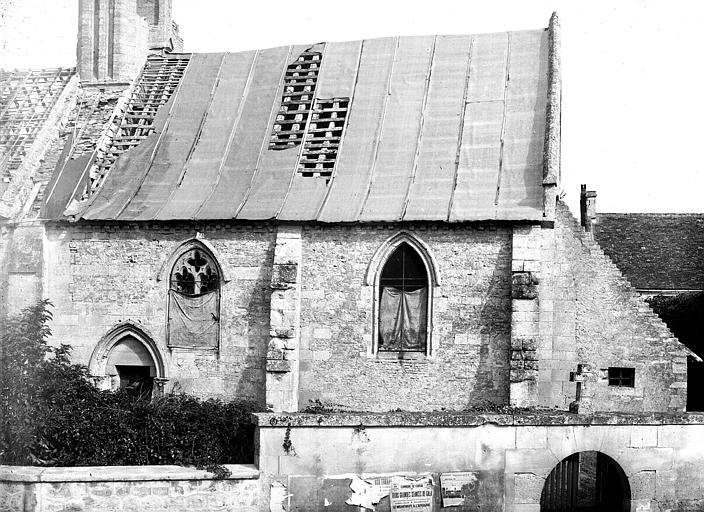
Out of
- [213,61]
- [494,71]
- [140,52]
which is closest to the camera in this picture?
[494,71]

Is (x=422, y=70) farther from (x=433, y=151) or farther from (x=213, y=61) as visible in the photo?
(x=213, y=61)

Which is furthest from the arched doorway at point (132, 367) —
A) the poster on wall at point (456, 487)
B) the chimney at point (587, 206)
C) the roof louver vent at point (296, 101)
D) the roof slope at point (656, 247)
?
the roof slope at point (656, 247)

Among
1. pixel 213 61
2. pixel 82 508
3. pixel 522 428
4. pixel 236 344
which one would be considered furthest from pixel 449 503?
pixel 213 61

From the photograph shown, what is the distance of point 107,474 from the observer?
45.2 ft

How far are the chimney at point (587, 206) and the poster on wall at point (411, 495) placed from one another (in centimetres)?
2475

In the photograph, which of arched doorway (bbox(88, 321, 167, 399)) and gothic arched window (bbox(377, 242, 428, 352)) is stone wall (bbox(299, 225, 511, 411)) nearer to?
gothic arched window (bbox(377, 242, 428, 352))

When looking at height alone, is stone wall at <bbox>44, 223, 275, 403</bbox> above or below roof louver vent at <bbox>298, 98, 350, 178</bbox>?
below

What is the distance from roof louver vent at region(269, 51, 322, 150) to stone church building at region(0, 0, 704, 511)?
8 cm

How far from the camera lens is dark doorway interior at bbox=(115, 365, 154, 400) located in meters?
21.1

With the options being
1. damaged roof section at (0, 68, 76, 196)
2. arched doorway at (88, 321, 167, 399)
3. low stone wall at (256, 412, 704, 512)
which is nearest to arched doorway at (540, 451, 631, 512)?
low stone wall at (256, 412, 704, 512)

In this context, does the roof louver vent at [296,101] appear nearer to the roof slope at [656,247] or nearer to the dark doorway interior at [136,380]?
the dark doorway interior at [136,380]

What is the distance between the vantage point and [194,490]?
1388 centimetres

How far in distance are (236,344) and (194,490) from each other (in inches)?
269

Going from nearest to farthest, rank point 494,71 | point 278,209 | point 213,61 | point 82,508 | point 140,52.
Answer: point 82,508, point 278,209, point 494,71, point 213,61, point 140,52
